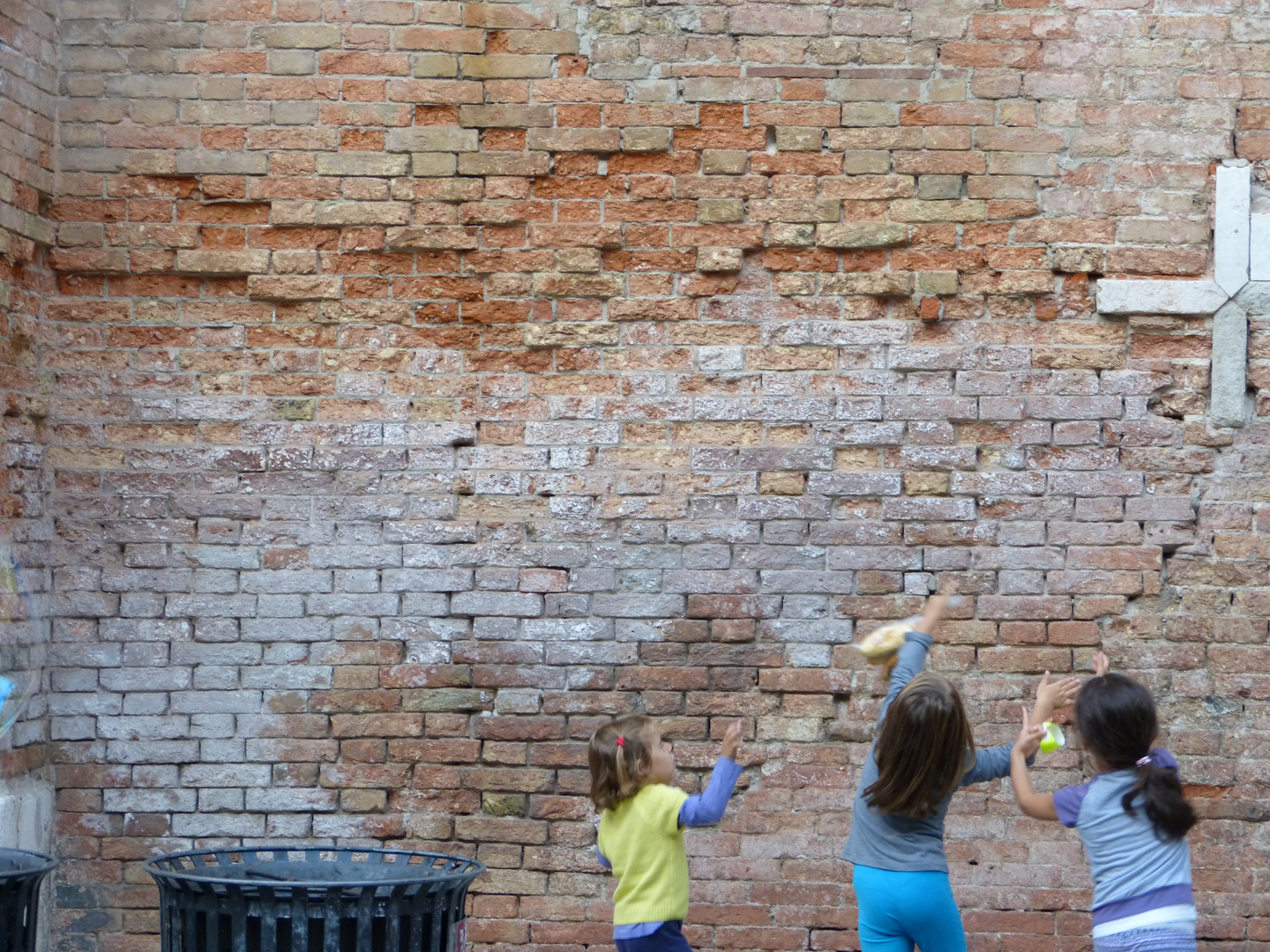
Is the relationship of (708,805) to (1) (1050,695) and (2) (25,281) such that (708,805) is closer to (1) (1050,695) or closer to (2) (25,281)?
(1) (1050,695)

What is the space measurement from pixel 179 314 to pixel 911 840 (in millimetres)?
3297

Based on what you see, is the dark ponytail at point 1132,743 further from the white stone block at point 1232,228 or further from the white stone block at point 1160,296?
the white stone block at point 1232,228

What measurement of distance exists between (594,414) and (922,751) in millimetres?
1968

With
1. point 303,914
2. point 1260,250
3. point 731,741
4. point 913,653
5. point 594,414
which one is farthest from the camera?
point 594,414

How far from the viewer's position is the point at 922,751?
337cm

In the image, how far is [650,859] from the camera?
362 centimetres

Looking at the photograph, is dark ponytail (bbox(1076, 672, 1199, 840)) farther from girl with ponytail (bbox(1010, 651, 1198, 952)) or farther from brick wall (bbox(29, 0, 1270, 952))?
brick wall (bbox(29, 0, 1270, 952))

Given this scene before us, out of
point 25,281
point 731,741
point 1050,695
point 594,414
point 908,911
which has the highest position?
point 25,281

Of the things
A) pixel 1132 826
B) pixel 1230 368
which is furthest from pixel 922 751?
pixel 1230 368

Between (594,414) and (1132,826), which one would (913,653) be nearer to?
(1132,826)

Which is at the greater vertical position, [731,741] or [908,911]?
[731,741]

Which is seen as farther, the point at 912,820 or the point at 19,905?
the point at 912,820

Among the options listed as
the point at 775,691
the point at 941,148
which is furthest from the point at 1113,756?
the point at 941,148

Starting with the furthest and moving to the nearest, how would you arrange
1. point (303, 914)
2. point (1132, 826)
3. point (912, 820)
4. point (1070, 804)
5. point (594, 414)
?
point (594, 414) < point (912, 820) < point (1070, 804) < point (1132, 826) < point (303, 914)
